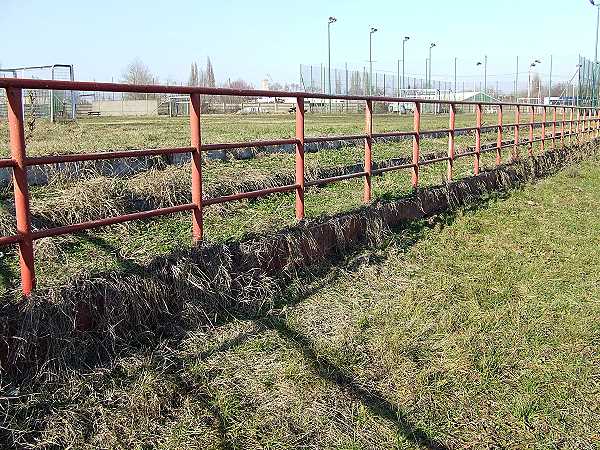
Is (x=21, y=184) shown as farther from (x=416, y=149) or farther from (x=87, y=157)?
(x=416, y=149)

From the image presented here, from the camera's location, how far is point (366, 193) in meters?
7.32

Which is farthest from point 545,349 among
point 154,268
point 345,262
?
point 154,268

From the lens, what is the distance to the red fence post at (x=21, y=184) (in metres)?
3.58

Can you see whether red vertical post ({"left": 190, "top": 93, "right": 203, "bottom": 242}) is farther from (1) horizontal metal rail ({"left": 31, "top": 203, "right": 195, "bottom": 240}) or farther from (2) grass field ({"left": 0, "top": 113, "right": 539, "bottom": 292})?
(2) grass field ({"left": 0, "top": 113, "right": 539, "bottom": 292})

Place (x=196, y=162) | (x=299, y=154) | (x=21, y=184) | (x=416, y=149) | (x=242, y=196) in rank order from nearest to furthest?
(x=21, y=184) → (x=196, y=162) → (x=242, y=196) → (x=299, y=154) → (x=416, y=149)

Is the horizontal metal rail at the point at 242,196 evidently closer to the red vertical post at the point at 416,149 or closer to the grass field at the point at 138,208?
the grass field at the point at 138,208

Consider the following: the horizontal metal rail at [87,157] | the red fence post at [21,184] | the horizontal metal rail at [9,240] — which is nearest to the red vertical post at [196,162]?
the horizontal metal rail at [87,157]

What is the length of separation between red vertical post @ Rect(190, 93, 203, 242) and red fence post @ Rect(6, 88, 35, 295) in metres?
1.40

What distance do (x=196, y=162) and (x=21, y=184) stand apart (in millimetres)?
1492

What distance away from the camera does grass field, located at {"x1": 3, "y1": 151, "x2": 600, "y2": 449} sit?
3.33 meters

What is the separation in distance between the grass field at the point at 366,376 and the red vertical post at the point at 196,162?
78 cm

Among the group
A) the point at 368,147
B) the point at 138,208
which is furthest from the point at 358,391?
the point at 368,147

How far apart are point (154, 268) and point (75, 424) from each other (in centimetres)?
135

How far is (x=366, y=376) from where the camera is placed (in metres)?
3.99
